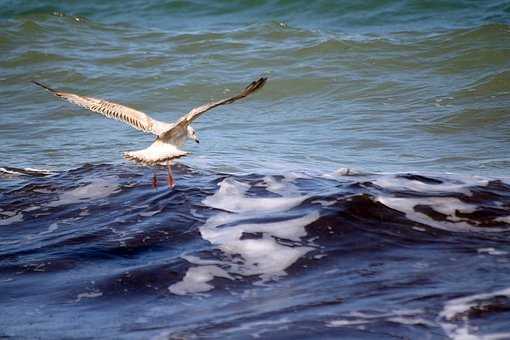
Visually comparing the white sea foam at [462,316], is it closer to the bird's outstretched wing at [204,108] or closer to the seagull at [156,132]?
the bird's outstretched wing at [204,108]

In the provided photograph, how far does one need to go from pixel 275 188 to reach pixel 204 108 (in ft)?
2.93

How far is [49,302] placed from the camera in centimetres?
447

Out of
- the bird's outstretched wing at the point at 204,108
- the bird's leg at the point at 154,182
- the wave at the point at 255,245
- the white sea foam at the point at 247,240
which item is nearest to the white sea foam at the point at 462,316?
the wave at the point at 255,245

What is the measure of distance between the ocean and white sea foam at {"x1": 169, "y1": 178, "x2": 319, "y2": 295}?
17 mm

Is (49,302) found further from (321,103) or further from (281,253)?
(321,103)

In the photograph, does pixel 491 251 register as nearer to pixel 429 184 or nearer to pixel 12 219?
pixel 429 184

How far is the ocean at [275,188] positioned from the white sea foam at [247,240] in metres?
0.02

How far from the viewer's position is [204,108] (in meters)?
5.94

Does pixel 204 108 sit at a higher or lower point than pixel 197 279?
higher

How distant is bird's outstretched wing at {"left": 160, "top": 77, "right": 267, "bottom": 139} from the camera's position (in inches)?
221

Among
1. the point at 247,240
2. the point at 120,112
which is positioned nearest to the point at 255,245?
the point at 247,240

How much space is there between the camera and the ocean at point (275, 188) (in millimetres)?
4176

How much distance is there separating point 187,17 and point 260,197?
479 inches

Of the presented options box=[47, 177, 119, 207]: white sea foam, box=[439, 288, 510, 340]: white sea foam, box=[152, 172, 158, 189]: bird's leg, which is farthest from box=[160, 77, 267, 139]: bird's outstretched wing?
box=[439, 288, 510, 340]: white sea foam
